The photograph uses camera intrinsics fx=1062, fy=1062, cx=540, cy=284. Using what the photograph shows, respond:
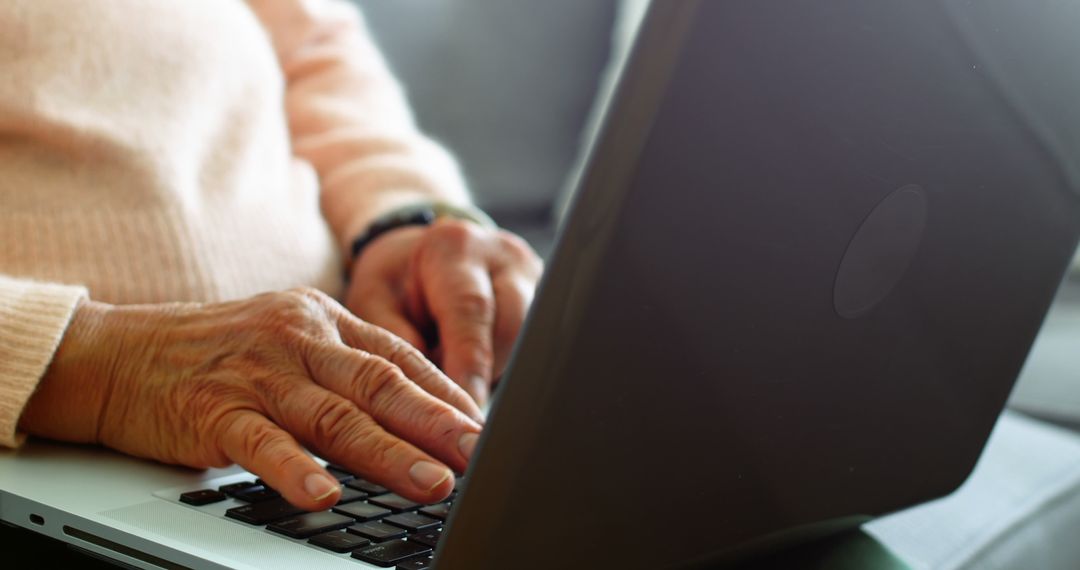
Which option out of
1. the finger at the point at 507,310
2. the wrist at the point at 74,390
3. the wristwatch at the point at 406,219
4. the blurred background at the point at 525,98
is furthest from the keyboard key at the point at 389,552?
the blurred background at the point at 525,98

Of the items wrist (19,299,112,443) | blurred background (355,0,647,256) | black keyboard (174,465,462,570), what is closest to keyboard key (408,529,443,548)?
→ black keyboard (174,465,462,570)

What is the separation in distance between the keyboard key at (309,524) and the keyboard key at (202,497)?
0.16 ft

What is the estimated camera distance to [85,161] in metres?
0.71

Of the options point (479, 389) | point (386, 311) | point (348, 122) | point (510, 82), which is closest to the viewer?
point (479, 389)

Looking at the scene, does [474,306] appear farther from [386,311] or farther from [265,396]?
[265,396]

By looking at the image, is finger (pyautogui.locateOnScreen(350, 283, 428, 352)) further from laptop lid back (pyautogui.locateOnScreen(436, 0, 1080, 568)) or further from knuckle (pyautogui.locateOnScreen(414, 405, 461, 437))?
laptop lid back (pyautogui.locateOnScreen(436, 0, 1080, 568))

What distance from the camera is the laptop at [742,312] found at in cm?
32

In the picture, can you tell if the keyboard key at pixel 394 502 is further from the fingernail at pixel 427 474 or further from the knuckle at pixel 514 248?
the knuckle at pixel 514 248

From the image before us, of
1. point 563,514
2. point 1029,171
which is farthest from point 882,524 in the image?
point 563,514

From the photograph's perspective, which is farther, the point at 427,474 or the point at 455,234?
the point at 455,234

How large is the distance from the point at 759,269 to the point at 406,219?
1.96ft

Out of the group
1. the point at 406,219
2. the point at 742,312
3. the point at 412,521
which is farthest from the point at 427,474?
the point at 406,219

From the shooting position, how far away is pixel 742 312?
14.4 inches

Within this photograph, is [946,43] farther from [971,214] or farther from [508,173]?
[508,173]
